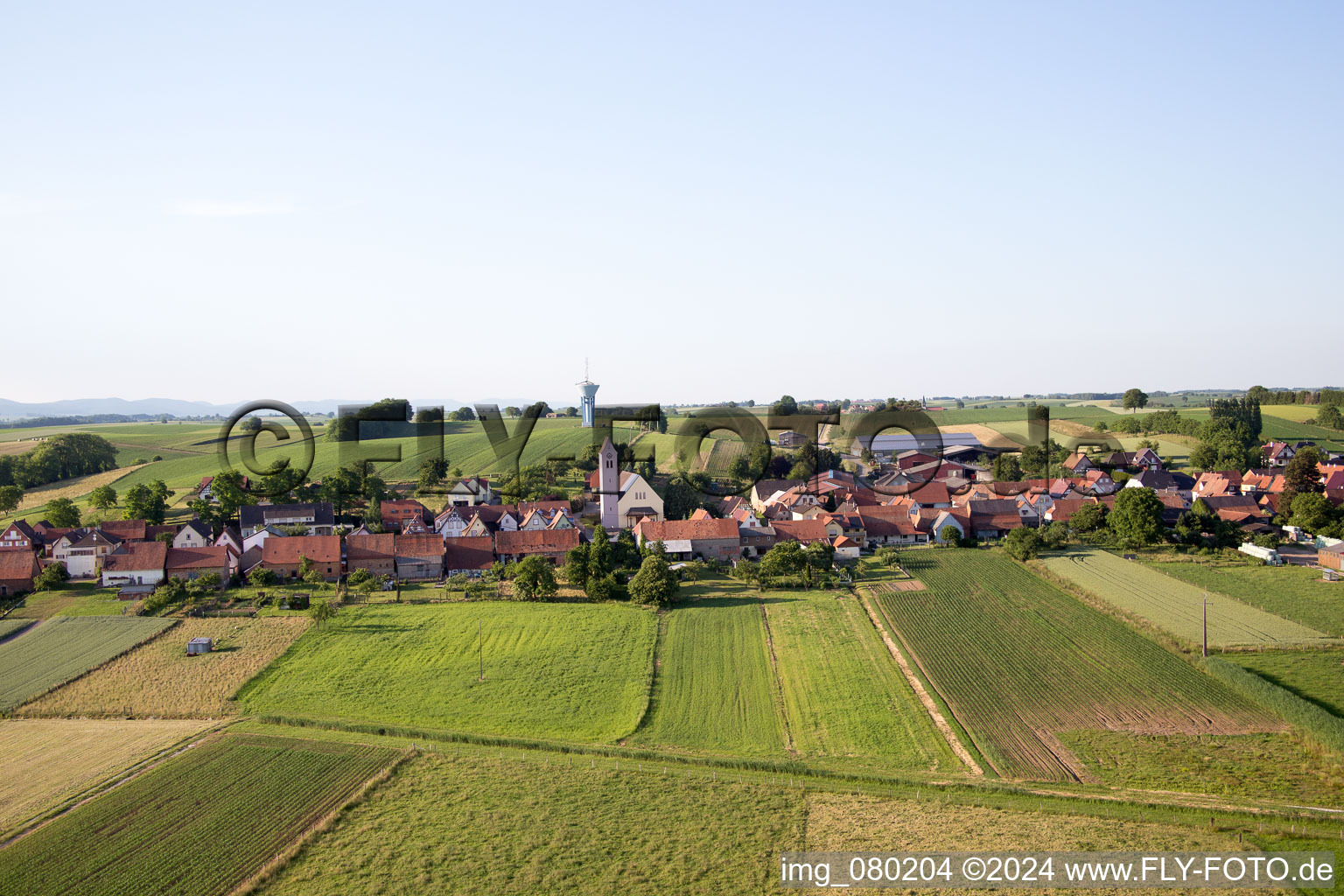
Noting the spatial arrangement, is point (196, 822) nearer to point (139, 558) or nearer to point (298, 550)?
point (298, 550)

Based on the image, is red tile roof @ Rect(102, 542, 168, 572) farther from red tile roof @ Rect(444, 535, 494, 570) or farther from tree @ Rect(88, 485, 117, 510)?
tree @ Rect(88, 485, 117, 510)

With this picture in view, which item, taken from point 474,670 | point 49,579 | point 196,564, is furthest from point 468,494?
point 474,670

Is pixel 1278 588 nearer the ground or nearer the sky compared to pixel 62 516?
nearer the ground

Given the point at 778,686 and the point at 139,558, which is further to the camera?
the point at 139,558

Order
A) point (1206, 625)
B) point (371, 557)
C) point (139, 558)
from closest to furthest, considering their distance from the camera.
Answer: point (1206, 625) < point (139, 558) < point (371, 557)

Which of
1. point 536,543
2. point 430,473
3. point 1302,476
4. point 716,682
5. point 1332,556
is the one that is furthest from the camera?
point 430,473

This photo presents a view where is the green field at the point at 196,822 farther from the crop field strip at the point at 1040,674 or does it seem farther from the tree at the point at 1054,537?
the tree at the point at 1054,537

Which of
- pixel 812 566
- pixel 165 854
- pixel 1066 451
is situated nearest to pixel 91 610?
pixel 165 854

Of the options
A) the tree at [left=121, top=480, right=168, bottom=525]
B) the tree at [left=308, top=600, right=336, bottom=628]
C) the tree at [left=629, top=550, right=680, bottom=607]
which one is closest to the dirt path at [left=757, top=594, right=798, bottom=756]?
the tree at [left=629, top=550, right=680, bottom=607]

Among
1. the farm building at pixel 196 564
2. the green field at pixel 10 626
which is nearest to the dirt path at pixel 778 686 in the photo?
the farm building at pixel 196 564
